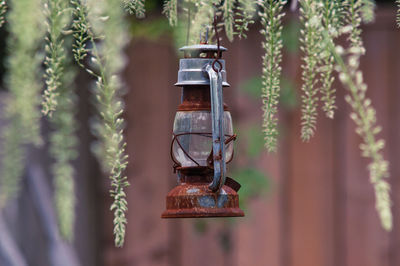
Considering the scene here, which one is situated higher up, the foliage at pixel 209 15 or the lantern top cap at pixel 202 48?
the foliage at pixel 209 15

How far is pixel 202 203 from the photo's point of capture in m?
1.16

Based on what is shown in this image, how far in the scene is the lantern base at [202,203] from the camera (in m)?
1.15

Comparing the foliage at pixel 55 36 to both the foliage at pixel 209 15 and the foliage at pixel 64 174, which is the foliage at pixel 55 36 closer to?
the foliage at pixel 64 174

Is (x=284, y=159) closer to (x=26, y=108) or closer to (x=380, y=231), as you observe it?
(x=380, y=231)

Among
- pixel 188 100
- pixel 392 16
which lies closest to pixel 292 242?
pixel 392 16

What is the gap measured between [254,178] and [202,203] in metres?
1.75

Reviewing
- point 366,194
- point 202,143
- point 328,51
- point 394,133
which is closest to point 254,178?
point 366,194

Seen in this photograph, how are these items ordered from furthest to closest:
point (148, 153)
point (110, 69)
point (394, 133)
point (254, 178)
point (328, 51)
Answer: point (148, 153) < point (394, 133) < point (254, 178) < point (328, 51) < point (110, 69)

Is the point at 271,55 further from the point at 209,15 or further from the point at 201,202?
the point at 201,202

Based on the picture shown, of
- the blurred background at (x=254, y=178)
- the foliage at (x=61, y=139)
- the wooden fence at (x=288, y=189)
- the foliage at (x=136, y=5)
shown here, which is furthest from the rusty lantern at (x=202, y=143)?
the wooden fence at (x=288, y=189)

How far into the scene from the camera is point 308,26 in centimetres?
102

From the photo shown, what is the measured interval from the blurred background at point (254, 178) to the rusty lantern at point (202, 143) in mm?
1675

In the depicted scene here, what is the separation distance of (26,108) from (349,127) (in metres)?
2.33

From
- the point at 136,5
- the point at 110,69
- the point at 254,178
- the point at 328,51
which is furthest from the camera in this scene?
the point at 254,178
